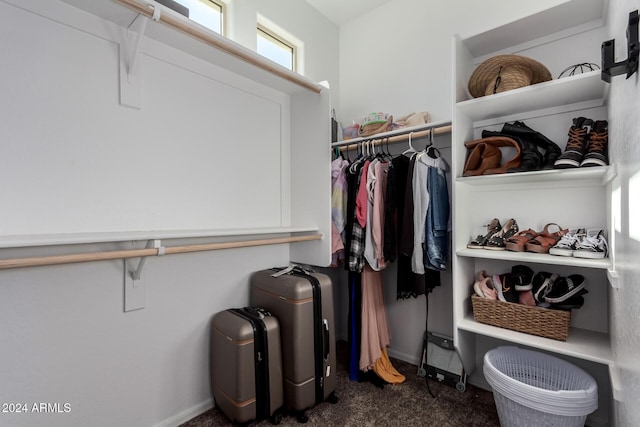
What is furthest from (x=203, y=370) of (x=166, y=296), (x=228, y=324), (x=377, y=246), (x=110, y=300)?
(x=377, y=246)

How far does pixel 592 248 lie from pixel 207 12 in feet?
8.51

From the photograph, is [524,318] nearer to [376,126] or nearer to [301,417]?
[301,417]

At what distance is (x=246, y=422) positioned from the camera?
1583mm

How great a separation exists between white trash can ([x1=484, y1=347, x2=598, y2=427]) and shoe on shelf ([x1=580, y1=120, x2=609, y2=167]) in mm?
1004

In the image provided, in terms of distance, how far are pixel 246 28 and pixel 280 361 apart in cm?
215

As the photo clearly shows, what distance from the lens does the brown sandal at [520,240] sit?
165 centimetres

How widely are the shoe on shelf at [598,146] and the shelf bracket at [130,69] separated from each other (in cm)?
215

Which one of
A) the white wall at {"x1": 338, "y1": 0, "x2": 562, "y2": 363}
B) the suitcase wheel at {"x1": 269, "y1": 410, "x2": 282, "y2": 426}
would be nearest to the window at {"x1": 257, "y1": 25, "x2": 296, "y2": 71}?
the white wall at {"x1": 338, "y1": 0, "x2": 562, "y2": 363}

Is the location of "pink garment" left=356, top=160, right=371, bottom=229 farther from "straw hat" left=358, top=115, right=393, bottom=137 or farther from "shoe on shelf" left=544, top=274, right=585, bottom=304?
"shoe on shelf" left=544, top=274, right=585, bottom=304

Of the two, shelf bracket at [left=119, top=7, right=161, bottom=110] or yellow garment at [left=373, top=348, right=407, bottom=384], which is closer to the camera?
shelf bracket at [left=119, top=7, right=161, bottom=110]

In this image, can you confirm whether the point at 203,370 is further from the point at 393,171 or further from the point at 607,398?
the point at 607,398

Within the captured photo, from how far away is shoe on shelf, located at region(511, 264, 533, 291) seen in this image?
5.52 feet

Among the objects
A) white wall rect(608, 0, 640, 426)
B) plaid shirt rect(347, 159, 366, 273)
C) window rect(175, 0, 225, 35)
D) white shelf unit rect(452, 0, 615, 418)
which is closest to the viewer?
white wall rect(608, 0, 640, 426)

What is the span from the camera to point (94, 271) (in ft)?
4.56
